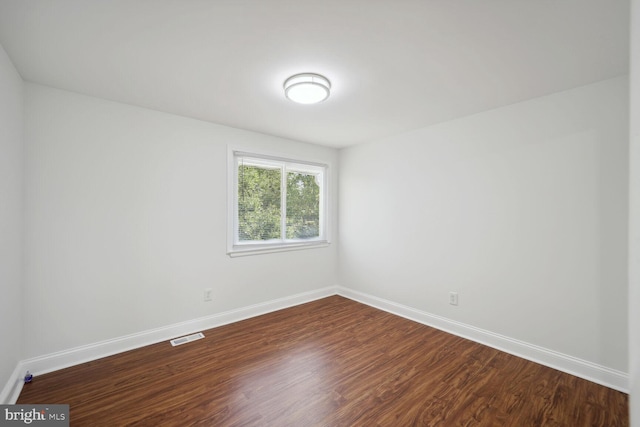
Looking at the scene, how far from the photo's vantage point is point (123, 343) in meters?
2.67

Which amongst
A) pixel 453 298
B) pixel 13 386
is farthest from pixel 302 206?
pixel 13 386

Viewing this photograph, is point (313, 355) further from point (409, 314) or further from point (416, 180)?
point (416, 180)

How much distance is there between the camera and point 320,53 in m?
1.90

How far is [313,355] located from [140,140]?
8.83 feet

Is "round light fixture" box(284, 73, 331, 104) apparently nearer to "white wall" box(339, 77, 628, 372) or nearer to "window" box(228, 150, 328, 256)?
"window" box(228, 150, 328, 256)

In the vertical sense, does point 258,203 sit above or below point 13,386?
above

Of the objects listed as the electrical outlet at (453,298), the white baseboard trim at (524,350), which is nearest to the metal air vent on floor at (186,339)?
the white baseboard trim at (524,350)

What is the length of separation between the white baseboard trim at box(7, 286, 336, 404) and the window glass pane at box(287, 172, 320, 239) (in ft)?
3.29

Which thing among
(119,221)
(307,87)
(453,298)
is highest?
(307,87)

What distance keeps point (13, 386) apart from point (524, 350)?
164 inches

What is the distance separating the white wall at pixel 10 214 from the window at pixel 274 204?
5.75ft

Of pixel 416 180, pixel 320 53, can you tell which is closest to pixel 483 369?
pixel 416 180

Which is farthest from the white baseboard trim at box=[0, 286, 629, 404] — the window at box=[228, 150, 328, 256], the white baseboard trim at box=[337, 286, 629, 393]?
the window at box=[228, 150, 328, 256]

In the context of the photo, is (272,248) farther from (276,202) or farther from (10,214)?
(10,214)
